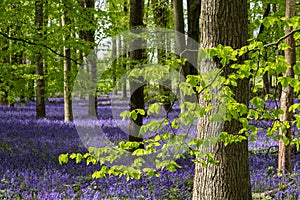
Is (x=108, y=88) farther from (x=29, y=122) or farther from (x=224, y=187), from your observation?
(x=29, y=122)

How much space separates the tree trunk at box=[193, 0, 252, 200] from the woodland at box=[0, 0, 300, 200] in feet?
0.03

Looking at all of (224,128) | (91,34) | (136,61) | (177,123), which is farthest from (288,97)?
(91,34)

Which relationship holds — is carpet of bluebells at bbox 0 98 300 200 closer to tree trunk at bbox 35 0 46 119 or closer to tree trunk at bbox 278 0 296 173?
tree trunk at bbox 278 0 296 173

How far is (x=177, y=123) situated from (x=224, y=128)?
3.23 ft

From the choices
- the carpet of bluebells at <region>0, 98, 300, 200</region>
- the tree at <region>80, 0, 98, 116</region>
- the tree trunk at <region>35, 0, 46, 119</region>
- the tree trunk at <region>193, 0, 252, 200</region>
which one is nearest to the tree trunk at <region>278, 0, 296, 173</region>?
the carpet of bluebells at <region>0, 98, 300, 200</region>

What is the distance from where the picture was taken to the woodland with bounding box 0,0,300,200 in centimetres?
271

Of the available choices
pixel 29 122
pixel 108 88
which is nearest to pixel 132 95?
pixel 108 88

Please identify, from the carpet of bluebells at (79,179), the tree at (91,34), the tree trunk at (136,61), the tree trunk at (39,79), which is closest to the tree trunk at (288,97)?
the carpet of bluebells at (79,179)

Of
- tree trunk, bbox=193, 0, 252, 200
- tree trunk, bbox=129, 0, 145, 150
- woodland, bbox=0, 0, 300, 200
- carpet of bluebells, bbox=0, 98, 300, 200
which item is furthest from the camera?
tree trunk, bbox=129, 0, 145, 150

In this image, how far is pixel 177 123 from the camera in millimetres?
3438

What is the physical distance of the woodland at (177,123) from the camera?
8.90ft

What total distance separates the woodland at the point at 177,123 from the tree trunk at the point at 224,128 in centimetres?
1

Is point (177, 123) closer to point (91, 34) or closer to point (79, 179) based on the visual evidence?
point (79, 179)

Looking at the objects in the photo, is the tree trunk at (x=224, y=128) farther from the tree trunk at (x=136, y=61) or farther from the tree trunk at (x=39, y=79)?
the tree trunk at (x=39, y=79)
